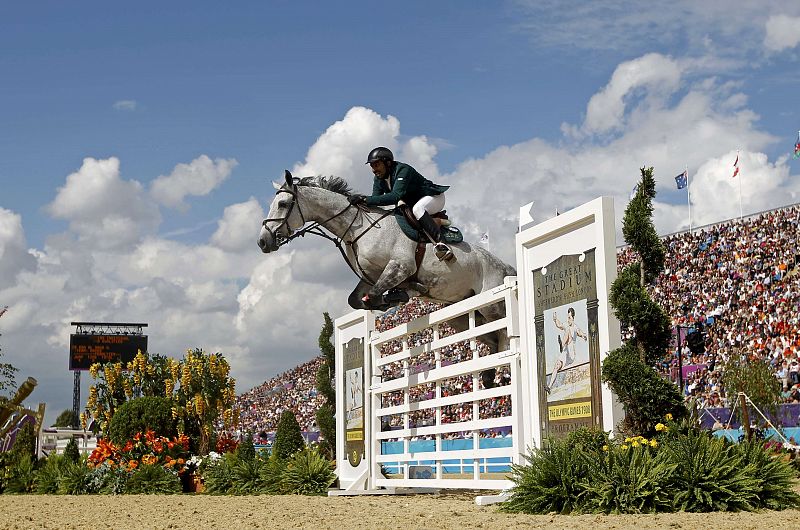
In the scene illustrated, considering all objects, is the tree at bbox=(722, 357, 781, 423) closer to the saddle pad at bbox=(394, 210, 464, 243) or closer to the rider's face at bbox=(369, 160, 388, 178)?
the saddle pad at bbox=(394, 210, 464, 243)

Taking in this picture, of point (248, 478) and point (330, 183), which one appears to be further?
point (248, 478)

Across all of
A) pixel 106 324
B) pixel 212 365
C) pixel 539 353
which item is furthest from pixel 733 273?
pixel 106 324

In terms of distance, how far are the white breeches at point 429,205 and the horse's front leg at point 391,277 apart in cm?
50

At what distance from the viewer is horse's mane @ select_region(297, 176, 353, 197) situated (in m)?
9.39

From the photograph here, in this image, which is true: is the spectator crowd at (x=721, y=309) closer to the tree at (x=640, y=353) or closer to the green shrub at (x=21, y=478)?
the green shrub at (x=21, y=478)

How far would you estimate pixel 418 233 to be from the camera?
8914 mm

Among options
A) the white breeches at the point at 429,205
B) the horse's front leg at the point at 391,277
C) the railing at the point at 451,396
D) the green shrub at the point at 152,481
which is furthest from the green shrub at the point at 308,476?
the white breeches at the point at 429,205

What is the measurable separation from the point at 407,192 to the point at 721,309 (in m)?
19.4

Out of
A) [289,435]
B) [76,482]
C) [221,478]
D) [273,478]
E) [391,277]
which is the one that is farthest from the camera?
[289,435]

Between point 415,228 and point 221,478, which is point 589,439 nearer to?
point 415,228

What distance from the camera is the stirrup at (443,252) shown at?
8828 mm

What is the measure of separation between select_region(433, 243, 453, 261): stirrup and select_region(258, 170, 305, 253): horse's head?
4.51 feet

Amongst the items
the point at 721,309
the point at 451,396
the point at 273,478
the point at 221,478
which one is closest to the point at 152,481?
the point at 221,478

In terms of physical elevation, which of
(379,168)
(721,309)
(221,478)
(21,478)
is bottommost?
(21,478)
